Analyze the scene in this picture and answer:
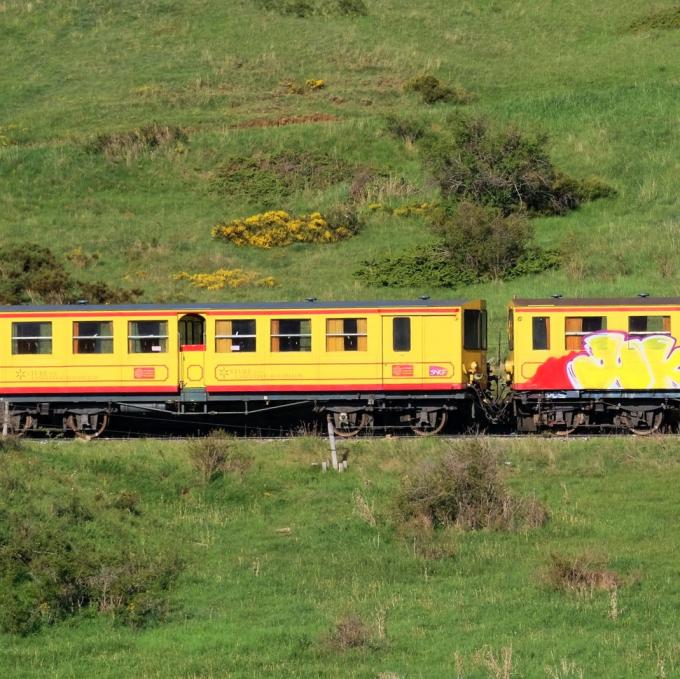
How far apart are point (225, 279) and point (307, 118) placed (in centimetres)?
2231

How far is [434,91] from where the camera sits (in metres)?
67.9

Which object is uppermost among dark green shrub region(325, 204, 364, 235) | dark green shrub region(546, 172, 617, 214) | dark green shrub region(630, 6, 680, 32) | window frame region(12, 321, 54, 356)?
dark green shrub region(630, 6, 680, 32)

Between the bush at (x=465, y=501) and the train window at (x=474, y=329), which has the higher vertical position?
the train window at (x=474, y=329)

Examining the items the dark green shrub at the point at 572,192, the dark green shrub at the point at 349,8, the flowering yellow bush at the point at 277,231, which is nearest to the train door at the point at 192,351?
the flowering yellow bush at the point at 277,231

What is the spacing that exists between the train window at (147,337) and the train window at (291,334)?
2.68 metres

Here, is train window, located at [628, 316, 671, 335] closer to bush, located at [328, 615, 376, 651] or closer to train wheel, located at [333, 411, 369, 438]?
train wheel, located at [333, 411, 369, 438]

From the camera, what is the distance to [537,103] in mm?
62625

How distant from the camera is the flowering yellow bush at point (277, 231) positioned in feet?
160

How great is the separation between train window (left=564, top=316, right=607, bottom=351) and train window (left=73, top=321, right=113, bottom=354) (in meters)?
10.9

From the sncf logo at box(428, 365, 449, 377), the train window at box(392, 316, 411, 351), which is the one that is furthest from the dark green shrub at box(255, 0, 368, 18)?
the sncf logo at box(428, 365, 449, 377)

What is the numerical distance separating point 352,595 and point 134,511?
20.2ft

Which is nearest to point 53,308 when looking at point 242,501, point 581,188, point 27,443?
point 27,443

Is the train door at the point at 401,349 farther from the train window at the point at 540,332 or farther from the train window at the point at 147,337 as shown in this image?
the train window at the point at 147,337

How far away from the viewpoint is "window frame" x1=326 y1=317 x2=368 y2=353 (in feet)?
95.8
